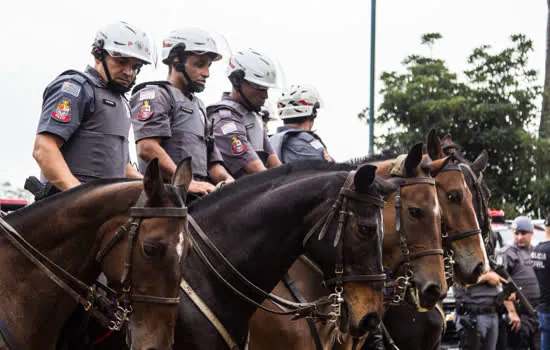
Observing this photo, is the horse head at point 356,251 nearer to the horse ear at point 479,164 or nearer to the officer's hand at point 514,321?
the horse ear at point 479,164

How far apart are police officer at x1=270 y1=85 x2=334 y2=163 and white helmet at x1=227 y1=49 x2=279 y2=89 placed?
2.68ft

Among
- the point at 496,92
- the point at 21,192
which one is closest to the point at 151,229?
the point at 21,192

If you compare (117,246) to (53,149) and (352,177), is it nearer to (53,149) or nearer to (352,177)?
(53,149)

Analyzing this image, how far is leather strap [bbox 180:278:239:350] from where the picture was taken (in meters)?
4.53

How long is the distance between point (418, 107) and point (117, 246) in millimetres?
20855

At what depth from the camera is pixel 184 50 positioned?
20.5ft

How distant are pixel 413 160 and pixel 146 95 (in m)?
2.10

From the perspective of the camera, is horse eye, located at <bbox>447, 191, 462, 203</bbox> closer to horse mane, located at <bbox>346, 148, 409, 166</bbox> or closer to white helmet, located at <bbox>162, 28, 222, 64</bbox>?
horse mane, located at <bbox>346, 148, 409, 166</bbox>

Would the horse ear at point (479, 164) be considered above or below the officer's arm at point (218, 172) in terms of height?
below

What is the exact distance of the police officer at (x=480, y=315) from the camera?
10.9 metres

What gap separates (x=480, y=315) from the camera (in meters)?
11.1

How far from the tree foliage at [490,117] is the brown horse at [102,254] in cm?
1962

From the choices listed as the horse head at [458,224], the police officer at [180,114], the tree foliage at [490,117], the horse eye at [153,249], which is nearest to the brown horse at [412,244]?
the horse head at [458,224]

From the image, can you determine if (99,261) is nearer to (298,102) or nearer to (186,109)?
(186,109)
